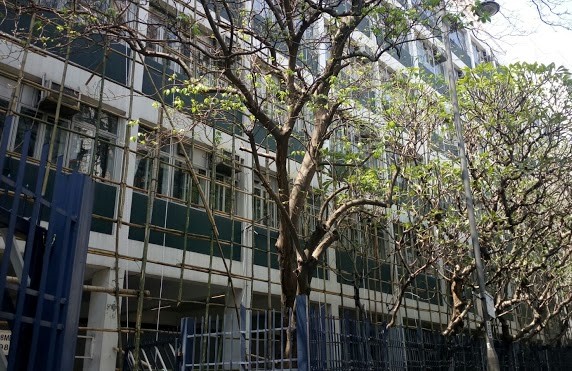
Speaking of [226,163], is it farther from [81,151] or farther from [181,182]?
[81,151]

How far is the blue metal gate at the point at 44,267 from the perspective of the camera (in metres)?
3.34

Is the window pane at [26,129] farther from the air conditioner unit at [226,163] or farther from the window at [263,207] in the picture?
the window at [263,207]

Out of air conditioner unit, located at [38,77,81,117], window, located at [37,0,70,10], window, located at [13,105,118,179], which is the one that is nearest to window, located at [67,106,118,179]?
window, located at [13,105,118,179]

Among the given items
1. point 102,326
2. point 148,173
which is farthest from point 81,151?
point 102,326

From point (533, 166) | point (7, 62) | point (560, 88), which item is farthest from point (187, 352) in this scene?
point (560, 88)

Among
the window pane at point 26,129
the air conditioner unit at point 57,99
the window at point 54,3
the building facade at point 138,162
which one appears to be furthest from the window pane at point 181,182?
the window at point 54,3

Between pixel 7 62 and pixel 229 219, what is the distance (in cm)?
485

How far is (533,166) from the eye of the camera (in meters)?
9.50

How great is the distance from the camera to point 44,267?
3682mm

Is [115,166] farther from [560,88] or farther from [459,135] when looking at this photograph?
[560,88]

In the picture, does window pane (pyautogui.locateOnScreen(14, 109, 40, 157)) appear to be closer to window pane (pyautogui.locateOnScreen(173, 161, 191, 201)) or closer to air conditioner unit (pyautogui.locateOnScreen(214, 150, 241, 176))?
window pane (pyautogui.locateOnScreen(173, 161, 191, 201))

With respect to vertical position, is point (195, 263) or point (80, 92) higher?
point (80, 92)

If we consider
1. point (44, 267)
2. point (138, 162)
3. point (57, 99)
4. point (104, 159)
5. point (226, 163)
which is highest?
point (226, 163)

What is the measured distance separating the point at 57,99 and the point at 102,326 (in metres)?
3.55
